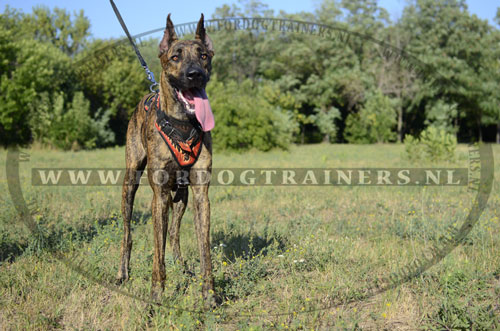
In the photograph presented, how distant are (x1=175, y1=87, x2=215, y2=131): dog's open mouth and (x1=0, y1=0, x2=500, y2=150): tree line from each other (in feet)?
22.8

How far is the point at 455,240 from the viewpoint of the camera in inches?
205

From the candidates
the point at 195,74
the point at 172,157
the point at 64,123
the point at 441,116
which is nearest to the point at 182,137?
the point at 172,157

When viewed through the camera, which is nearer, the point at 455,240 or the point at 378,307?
the point at 378,307

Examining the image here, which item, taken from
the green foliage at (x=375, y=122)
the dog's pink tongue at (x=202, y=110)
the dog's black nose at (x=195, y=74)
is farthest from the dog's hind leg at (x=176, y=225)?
the green foliage at (x=375, y=122)

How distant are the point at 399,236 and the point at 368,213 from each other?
167 centimetres

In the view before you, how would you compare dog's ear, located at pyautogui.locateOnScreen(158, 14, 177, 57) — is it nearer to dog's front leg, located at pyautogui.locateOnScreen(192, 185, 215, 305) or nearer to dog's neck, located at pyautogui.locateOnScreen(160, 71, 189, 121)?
dog's neck, located at pyautogui.locateOnScreen(160, 71, 189, 121)

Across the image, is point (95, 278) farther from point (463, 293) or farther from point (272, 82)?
point (272, 82)

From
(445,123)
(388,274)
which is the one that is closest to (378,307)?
(388,274)

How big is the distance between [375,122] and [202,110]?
33935 millimetres

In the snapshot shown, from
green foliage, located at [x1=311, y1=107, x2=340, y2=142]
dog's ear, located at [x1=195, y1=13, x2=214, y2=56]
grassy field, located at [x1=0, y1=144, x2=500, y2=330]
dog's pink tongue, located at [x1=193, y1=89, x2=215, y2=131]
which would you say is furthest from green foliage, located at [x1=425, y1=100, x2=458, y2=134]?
dog's pink tongue, located at [x1=193, y1=89, x2=215, y2=131]

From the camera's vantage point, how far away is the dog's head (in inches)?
116

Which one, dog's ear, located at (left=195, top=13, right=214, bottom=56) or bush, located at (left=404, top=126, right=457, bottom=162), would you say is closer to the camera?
dog's ear, located at (left=195, top=13, right=214, bottom=56)

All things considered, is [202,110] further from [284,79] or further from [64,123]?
[284,79]

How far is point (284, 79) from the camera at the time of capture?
36.5 meters
